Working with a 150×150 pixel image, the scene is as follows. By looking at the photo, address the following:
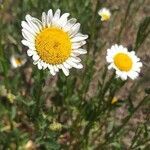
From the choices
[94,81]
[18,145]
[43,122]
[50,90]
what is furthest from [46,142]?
[94,81]

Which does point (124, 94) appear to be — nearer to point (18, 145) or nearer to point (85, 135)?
point (85, 135)

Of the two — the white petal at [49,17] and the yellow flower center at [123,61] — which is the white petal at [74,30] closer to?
the white petal at [49,17]

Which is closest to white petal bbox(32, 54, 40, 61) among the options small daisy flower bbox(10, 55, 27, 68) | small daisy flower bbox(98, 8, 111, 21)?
small daisy flower bbox(10, 55, 27, 68)

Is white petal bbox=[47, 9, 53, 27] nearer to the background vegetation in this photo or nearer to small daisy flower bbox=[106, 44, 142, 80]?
the background vegetation

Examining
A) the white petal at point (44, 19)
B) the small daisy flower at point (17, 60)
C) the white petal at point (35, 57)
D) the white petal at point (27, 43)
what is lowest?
the white petal at point (35, 57)

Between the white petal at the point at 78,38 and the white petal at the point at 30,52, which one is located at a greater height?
the white petal at the point at 78,38

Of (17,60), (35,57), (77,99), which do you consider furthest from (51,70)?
(17,60)

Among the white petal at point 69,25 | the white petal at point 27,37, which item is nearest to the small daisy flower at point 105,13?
the white petal at point 69,25
